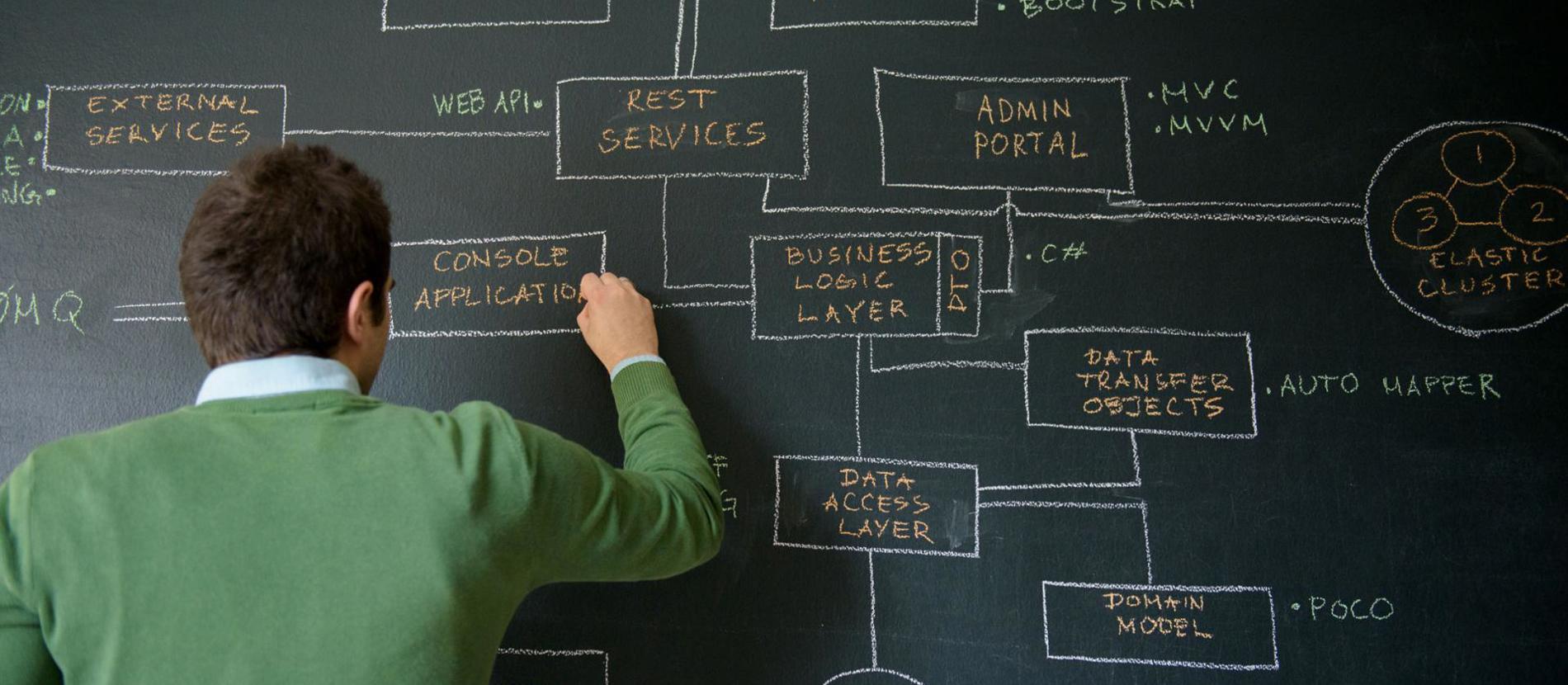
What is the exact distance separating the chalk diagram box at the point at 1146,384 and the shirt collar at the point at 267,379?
47.1 inches

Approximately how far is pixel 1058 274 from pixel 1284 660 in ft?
2.62

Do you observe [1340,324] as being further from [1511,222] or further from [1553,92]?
[1553,92]

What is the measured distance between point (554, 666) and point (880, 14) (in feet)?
4.58

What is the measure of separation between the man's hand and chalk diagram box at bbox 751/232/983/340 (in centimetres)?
20

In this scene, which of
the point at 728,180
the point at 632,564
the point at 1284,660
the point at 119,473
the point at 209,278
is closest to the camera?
the point at 119,473

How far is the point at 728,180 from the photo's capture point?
6.08 ft

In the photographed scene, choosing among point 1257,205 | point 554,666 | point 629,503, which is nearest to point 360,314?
point 629,503

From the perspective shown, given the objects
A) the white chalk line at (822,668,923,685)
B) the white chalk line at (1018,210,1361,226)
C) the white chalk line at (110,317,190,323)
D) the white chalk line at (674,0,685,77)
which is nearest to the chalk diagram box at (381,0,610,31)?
the white chalk line at (674,0,685,77)

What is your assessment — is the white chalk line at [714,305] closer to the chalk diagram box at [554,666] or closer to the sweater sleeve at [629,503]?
the sweater sleeve at [629,503]

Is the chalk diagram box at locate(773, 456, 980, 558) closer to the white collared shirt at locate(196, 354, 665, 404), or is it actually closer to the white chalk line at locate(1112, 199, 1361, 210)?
the white chalk line at locate(1112, 199, 1361, 210)

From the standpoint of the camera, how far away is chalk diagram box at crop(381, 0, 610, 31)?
1.91 metres

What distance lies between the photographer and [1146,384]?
179cm

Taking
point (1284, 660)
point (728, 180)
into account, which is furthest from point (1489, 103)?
point (728, 180)

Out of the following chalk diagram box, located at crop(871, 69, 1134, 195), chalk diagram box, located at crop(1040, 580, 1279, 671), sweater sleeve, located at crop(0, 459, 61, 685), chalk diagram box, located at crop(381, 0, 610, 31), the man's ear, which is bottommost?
chalk diagram box, located at crop(1040, 580, 1279, 671)
